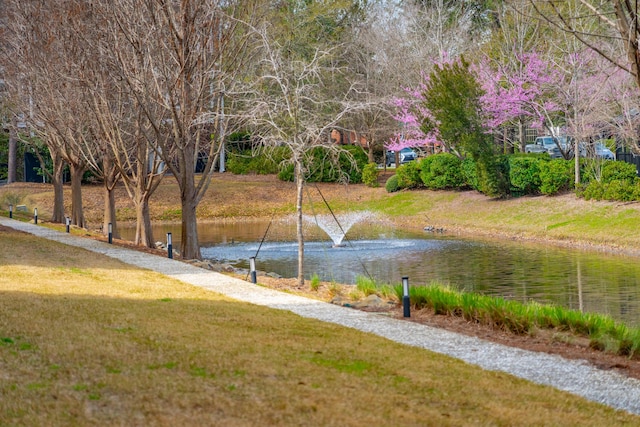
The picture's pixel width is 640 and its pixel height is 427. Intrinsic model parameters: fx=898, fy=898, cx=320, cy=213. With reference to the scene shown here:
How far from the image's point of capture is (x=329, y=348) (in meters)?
11.0

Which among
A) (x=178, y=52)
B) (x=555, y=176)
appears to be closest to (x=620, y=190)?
(x=555, y=176)

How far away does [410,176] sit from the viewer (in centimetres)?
4591

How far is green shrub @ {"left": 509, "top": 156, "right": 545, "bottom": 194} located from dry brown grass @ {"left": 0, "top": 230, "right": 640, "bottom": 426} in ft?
81.4

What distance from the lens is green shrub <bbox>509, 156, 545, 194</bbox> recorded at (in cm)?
3691

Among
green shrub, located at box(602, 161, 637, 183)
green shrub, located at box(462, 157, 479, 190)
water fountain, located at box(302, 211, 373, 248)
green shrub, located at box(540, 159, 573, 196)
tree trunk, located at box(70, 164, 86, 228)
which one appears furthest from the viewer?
green shrub, located at box(462, 157, 479, 190)

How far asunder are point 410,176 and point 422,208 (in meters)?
3.65

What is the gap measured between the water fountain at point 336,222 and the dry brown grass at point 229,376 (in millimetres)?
18659

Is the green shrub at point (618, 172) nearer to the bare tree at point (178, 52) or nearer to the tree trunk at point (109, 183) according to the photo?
the bare tree at point (178, 52)

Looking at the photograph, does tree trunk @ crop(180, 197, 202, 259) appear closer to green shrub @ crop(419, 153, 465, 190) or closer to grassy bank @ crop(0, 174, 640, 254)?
grassy bank @ crop(0, 174, 640, 254)

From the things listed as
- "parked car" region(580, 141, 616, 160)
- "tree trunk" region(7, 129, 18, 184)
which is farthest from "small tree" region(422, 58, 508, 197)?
"tree trunk" region(7, 129, 18, 184)

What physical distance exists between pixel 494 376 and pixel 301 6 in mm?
46238

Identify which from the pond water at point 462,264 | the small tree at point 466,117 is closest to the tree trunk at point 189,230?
the pond water at point 462,264

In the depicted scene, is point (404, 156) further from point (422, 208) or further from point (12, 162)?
point (12, 162)

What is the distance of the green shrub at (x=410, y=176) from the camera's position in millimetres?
45719
